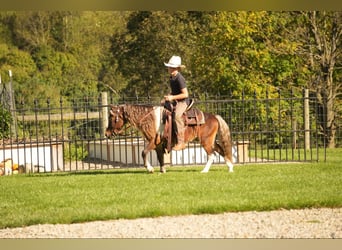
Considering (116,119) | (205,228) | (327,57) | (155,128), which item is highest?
(327,57)

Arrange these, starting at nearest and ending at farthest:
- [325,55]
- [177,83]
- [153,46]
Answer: [177,83], [325,55], [153,46]

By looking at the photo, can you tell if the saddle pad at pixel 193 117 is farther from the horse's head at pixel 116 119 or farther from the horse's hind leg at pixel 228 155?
the horse's head at pixel 116 119

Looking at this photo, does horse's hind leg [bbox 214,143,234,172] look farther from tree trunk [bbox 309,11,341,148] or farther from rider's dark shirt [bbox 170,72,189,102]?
tree trunk [bbox 309,11,341,148]

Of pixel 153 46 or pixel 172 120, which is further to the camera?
pixel 153 46

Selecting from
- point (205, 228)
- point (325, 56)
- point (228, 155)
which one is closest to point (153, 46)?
point (325, 56)

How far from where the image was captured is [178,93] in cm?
786

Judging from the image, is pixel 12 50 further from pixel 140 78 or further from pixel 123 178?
pixel 123 178

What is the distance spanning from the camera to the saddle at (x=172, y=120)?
8.02m

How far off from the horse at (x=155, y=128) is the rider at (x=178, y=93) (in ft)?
0.36

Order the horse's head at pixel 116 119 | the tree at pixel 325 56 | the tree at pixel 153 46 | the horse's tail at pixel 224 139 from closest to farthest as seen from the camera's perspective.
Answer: the horse's head at pixel 116 119 < the horse's tail at pixel 224 139 < the tree at pixel 325 56 < the tree at pixel 153 46

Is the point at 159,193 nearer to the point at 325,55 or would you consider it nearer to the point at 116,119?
the point at 116,119

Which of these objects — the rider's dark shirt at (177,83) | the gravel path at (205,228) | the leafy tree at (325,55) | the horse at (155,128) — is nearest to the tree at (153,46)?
the leafy tree at (325,55)

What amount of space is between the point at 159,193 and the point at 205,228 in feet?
3.09

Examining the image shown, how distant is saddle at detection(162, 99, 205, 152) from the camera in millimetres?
8016
